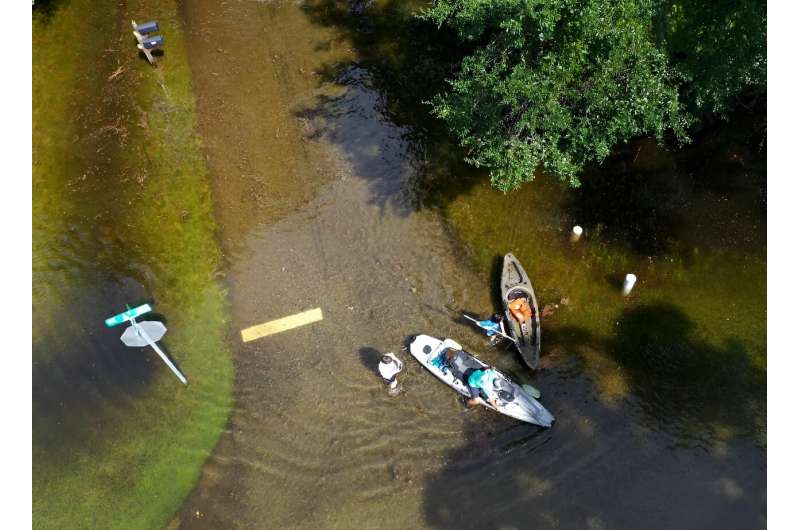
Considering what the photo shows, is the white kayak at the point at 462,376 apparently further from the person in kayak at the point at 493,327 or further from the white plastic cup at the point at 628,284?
the white plastic cup at the point at 628,284

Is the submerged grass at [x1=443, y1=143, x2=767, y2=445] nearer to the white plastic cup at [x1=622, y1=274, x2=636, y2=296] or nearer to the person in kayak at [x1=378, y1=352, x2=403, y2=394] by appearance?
the white plastic cup at [x1=622, y1=274, x2=636, y2=296]

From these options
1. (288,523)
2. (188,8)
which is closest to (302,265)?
(288,523)

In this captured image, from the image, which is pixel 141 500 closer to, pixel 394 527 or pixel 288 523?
pixel 288 523

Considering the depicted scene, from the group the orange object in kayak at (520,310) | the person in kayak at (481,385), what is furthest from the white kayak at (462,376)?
the orange object in kayak at (520,310)

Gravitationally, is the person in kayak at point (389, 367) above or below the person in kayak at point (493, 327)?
below

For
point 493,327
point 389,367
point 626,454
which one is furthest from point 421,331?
point 626,454

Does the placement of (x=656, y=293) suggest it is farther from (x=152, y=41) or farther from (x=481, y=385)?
(x=152, y=41)
